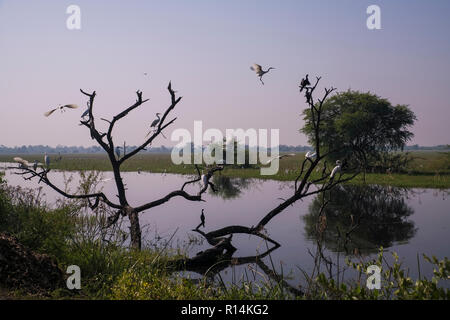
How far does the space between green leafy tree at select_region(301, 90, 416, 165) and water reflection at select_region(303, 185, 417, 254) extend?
39.9ft

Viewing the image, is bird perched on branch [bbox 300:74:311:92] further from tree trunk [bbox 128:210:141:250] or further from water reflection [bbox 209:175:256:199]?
water reflection [bbox 209:175:256:199]

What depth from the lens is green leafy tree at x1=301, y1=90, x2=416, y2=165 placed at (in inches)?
1361

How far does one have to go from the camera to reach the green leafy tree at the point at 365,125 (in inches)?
1361

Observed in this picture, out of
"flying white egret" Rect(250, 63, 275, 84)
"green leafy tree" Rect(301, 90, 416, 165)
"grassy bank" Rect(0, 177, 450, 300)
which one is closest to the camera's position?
"grassy bank" Rect(0, 177, 450, 300)

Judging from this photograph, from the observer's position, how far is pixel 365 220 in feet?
48.1

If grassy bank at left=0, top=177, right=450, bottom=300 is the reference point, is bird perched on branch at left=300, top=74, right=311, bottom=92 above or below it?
above

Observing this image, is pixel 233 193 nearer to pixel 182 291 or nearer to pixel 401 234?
pixel 401 234

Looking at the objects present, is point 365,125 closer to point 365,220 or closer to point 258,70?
point 365,220

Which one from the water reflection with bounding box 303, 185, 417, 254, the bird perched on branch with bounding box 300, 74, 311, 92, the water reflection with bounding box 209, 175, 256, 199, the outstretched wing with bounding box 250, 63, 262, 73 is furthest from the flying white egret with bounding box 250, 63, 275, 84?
the water reflection with bounding box 209, 175, 256, 199

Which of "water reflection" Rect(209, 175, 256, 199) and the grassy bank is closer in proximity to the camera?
the grassy bank
